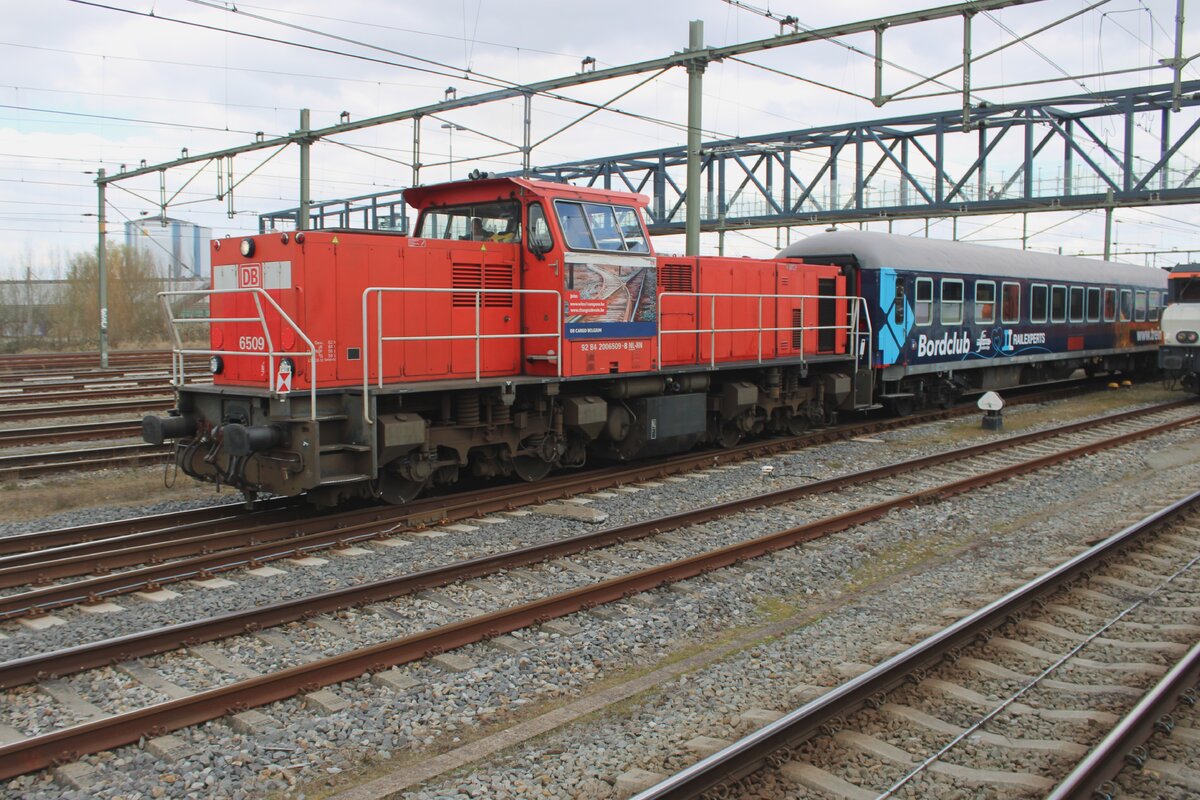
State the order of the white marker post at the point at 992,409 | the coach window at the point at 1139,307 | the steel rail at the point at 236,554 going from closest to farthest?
the steel rail at the point at 236,554 < the white marker post at the point at 992,409 < the coach window at the point at 1139,307

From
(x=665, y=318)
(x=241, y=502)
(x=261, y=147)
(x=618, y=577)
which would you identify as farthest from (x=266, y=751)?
(x=261, y=147)

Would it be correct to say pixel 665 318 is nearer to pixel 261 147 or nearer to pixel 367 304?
pixel 367 304

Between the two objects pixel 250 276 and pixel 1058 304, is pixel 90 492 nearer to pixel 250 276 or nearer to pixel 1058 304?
pixel 250 276

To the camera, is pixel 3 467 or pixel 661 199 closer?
pixel 3 467

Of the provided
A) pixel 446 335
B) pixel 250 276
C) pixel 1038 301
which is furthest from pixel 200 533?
pixel 1038 301

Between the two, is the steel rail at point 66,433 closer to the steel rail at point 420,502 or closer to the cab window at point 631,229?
the steel rail at point 420,502

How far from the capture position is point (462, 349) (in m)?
10.5

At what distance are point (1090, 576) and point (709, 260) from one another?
7300mm

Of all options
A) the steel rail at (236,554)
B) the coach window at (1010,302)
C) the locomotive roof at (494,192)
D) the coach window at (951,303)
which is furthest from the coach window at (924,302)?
the locomotive roof at (494,192)

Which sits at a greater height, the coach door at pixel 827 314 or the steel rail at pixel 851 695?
the coach door at pixel 827 314

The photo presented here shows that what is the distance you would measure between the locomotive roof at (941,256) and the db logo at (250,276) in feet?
37.8

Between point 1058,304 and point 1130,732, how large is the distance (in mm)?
21136

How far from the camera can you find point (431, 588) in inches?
285

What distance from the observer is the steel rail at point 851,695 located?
4.14m
